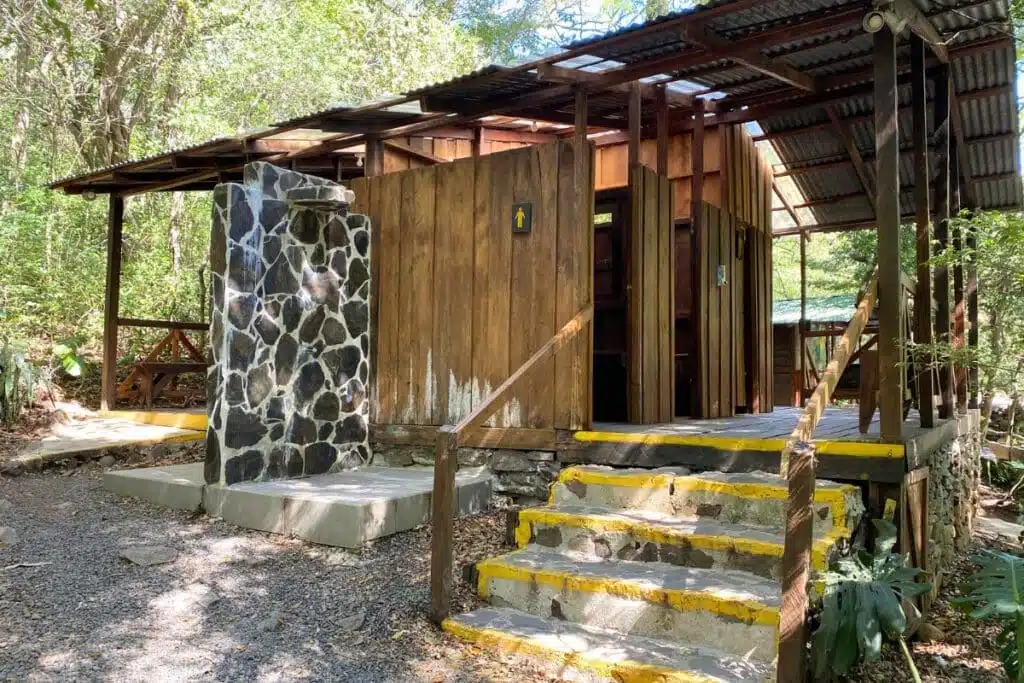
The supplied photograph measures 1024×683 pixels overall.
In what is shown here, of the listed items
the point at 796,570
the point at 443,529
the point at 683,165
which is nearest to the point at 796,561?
the point at 796,570

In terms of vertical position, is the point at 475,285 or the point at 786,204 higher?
the point at 786,204

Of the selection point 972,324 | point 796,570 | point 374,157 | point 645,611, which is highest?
point 374,157

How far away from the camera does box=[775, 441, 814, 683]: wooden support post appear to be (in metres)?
3.04

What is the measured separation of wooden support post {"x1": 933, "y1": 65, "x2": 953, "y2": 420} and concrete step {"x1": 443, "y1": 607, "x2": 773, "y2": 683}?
3.90 meters

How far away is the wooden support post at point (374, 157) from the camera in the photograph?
720cm

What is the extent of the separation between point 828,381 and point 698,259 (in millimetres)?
3362

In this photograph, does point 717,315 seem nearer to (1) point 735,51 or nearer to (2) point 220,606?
(1) point 735,51

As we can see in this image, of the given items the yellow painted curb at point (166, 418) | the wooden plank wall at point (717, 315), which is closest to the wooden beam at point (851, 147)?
the wooden plank wall at point (717, 315)

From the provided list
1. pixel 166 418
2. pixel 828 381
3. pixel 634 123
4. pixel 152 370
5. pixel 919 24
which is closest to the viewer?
pixel 828 381

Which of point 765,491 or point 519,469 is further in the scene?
point 519,469

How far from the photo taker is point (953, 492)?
6613 millimetres

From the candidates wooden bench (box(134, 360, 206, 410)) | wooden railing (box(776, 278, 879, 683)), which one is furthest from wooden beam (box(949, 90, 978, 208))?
wooden bench (box(134, 360, 206, 410))

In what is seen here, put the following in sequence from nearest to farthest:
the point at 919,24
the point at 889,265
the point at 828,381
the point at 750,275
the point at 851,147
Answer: the point at 828,381 < the point at 889,265 < the point at 919,24 < the point at 851,147 < the point at 750,275

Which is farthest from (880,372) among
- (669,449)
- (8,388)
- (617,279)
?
(8,388)
